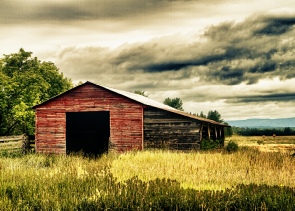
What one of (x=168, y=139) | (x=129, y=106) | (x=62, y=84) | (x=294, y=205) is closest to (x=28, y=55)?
(x=62, y=84)

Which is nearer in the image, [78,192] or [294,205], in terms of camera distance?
[294,205]

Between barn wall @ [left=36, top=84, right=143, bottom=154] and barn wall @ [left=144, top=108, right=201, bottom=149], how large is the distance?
0.63 m

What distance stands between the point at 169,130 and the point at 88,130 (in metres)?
9.67

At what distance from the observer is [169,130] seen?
74.4 feet

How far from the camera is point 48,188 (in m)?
9.00

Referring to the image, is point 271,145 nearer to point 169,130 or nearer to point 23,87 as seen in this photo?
point 169,130

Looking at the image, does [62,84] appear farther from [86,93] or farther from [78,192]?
[78,192]

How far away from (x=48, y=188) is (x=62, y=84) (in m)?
34.2

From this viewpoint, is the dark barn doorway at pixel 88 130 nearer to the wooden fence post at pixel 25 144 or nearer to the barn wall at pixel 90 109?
the barn wall at pixel 90 109

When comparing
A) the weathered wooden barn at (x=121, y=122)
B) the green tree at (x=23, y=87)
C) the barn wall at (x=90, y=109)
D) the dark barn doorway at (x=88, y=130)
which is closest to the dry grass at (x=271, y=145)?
the weathered wooden barn at (x=121, y=122)

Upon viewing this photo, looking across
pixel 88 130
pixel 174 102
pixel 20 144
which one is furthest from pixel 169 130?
pixel 174 102

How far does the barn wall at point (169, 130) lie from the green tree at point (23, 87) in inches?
612

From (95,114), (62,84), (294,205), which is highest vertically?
(62,84)

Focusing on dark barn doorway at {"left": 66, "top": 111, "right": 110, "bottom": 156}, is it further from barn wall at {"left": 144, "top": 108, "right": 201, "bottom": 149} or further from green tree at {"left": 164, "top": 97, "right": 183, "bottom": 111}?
green tree at {"left": 164, "top": 97, "right": 183, "bottom": 111}
